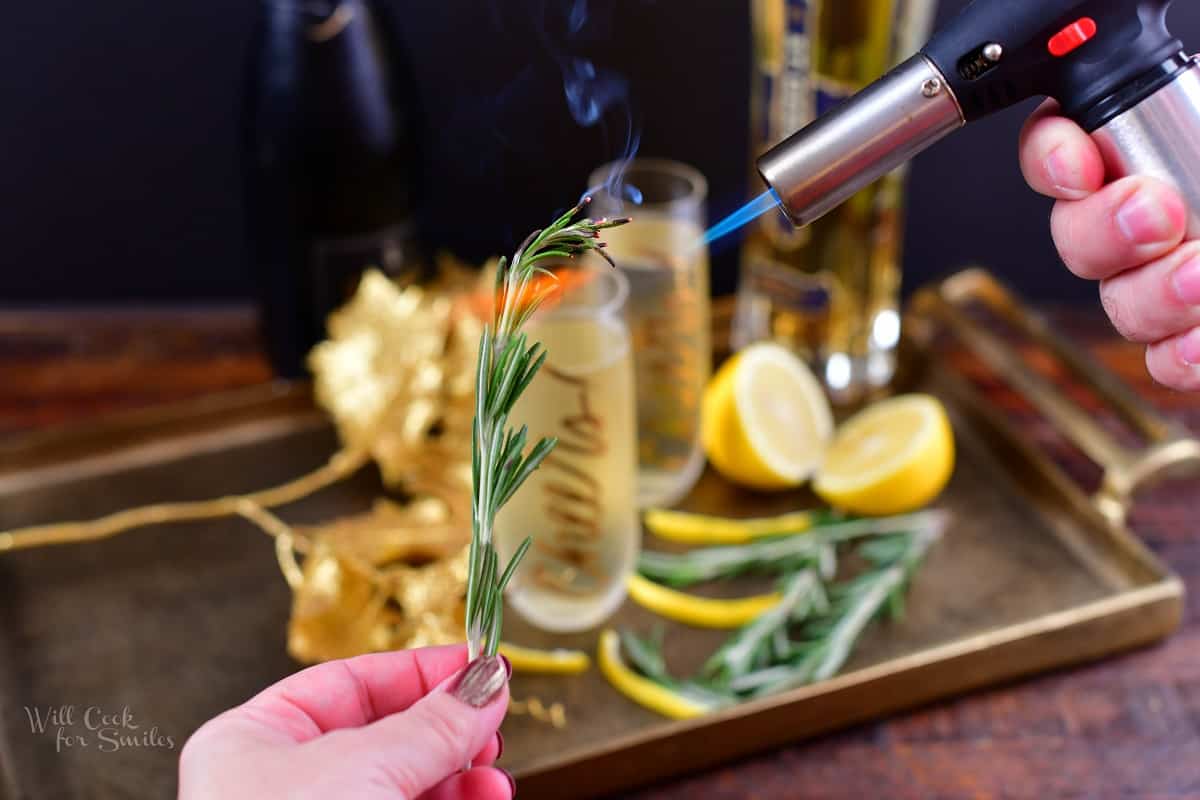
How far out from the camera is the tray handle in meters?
0.94

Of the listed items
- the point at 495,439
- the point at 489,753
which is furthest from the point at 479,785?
the point at 495,439

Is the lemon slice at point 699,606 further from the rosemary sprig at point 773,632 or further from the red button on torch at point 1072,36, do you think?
the red button on torch at point 1072,36

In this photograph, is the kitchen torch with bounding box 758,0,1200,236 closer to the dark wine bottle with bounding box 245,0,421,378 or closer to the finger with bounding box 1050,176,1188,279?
the finger with bounding box 1050,176,1188,279

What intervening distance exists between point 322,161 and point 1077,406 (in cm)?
73

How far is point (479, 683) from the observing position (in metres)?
0.46

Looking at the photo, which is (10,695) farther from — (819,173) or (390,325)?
(819,173)

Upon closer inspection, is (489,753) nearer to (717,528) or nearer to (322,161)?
(717,528)

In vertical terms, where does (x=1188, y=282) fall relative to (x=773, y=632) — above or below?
above

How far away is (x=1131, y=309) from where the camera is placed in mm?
601

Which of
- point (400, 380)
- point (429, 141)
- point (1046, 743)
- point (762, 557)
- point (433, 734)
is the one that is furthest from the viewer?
point (429, 141)

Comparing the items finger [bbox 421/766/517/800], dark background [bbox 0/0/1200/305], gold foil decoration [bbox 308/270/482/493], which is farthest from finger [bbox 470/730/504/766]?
dark background [bbox 0/0/1200/305]

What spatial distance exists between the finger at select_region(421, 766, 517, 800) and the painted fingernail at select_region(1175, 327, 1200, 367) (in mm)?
407

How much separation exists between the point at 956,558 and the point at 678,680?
0.27 metres

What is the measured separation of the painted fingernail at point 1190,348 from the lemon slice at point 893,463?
347mm
